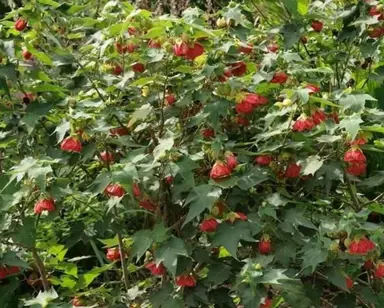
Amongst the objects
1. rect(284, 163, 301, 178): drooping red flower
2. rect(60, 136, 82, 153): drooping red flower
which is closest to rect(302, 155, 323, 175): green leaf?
rect(284, 163, 301, 178): drooping red flower

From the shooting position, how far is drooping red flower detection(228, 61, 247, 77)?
209cm

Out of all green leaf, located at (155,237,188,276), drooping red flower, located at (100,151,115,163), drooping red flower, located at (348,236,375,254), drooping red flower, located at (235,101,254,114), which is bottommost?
drooping red flower, located at (348,236,375,254)

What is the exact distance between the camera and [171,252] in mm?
1854

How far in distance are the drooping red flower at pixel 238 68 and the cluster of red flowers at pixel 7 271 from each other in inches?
34.1

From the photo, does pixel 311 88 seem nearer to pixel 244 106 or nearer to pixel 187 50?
pixel 244 106

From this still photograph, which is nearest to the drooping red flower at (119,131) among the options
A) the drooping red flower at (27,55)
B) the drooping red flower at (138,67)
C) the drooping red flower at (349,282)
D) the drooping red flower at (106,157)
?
the drooping red flower at (106,157)

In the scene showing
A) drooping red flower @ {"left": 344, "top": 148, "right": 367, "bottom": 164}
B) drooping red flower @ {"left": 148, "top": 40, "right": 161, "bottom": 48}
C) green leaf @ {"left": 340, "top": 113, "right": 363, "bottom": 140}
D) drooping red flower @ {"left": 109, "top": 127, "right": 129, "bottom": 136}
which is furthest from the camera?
drooping red flower @ {"left": 109, "top": 127, "right": 129, "bottom": 136}

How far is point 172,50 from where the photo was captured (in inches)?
79.6

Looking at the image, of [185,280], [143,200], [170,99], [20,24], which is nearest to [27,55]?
[20,24]

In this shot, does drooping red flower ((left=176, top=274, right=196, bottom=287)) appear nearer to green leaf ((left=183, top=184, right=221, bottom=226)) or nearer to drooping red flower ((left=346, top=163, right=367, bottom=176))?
green leaf ((left=183, top=184, right=221, bottom=226))

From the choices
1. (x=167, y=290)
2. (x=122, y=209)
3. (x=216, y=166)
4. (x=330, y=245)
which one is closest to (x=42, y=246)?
(x=122, y=209)

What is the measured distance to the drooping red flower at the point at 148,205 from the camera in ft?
6.69

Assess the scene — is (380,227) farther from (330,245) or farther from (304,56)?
(304,56)

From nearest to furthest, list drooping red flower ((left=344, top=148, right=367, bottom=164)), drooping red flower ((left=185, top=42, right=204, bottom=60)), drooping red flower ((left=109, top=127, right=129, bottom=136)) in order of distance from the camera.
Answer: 1. drooping red flower ((left=344, top=148, right=367, bottom=164))
2. drooping red flower ((left=185, top=42, right=204, bottom=60))
3. drooping red flower ((left=109, top=127, right=129, bottom=136))
